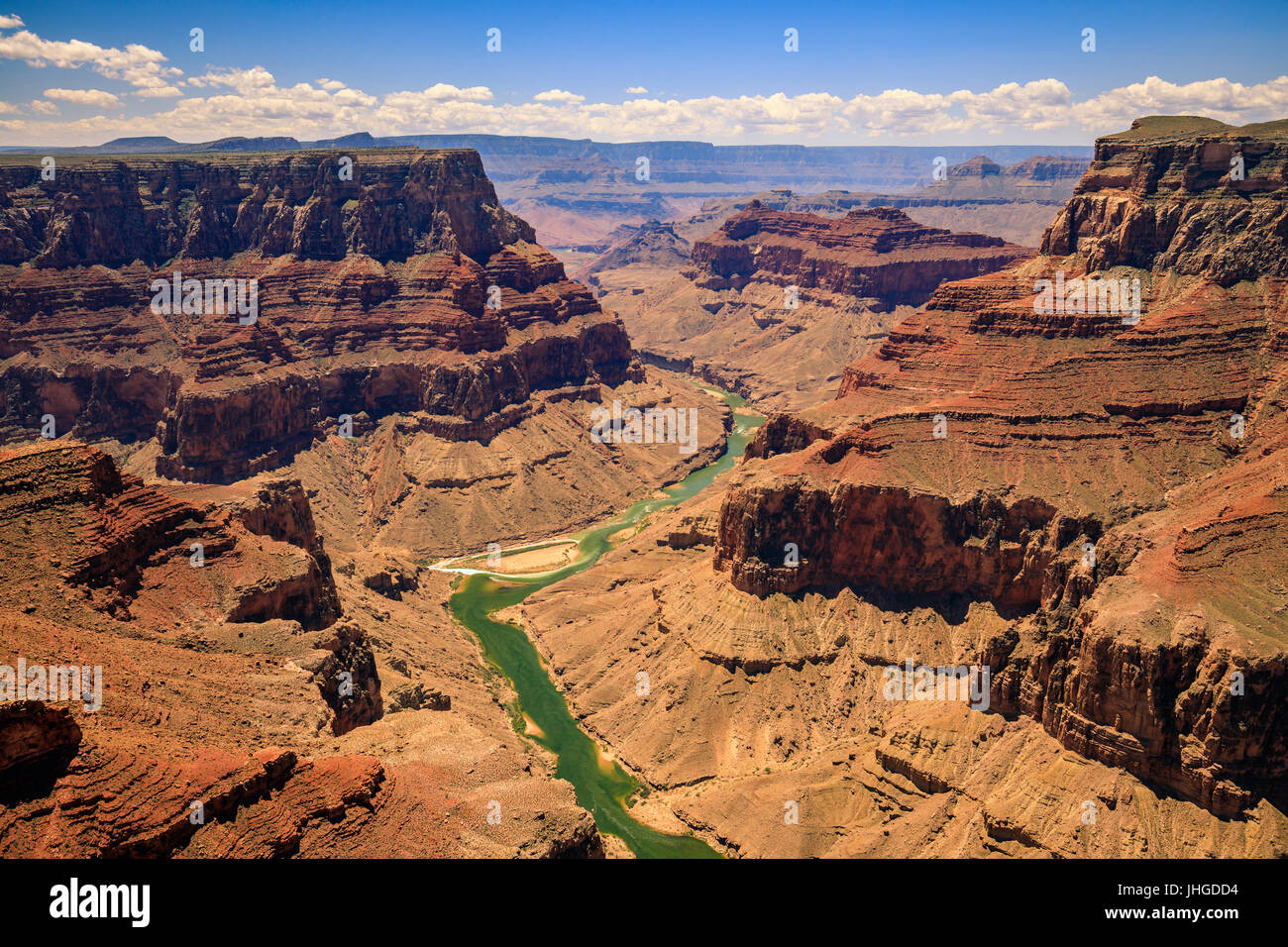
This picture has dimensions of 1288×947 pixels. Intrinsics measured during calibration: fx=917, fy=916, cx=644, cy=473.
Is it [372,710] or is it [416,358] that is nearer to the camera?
[372,710]

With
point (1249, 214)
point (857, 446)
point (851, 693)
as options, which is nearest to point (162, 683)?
point (851, 693)

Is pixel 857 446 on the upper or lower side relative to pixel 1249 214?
lower

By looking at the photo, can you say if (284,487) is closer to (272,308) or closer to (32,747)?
(32,747)

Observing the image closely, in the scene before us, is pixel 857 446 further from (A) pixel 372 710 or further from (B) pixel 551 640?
(A) pixel 372 710

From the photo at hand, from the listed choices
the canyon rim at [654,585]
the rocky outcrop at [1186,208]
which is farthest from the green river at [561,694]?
the rocky outcrop at [1186,208]

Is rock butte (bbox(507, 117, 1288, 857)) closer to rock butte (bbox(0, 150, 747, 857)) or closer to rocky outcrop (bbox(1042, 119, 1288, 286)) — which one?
rocky outcrop (bbox(1042, 119, 1288, 286))

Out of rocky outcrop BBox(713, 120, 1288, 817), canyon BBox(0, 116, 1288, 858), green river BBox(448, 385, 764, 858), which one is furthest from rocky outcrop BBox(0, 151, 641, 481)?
rocky outcrop BBox(713, 120, 1288, 817)
